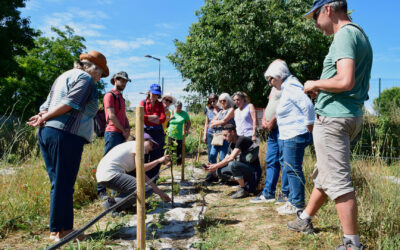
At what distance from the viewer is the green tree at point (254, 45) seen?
12688 mm

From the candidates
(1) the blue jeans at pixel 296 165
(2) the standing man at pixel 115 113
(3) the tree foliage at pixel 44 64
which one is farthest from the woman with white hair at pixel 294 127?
(3) the tree foliage at pixel 44 64

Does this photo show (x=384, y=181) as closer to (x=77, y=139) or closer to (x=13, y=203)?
(x=77, y=139)

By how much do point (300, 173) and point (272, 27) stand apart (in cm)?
1166

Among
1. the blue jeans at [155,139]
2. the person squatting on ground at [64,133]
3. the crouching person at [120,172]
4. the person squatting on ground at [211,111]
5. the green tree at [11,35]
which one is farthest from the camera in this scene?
the green tree at [11,35]

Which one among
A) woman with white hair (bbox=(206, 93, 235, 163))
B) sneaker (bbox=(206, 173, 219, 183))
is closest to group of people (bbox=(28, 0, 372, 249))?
woman with white hair (bbox=(206, 93, 235, 163))

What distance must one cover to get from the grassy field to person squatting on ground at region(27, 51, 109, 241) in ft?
1.23

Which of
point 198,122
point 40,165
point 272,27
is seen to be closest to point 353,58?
point 40,165

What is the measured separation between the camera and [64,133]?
2.37 metres

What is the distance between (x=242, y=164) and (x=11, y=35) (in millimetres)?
12204

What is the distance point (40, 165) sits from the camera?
4.36m

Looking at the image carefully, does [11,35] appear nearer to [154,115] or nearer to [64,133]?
[154,115]

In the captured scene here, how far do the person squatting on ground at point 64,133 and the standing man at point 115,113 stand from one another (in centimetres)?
119

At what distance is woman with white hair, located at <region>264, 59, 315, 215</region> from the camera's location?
287 cm

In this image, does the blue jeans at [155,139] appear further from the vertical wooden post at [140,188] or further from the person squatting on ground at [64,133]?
the vertical wooden post at [140,188]
